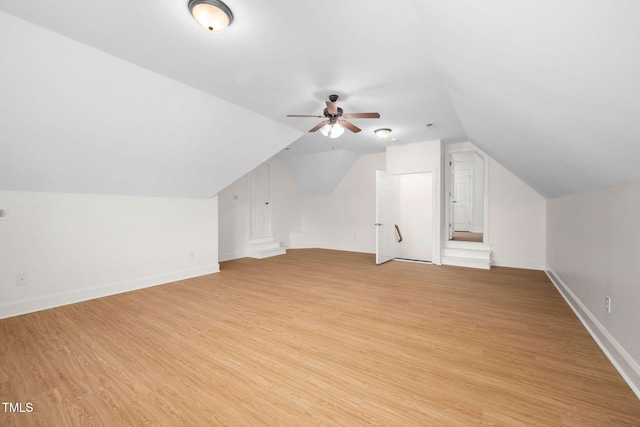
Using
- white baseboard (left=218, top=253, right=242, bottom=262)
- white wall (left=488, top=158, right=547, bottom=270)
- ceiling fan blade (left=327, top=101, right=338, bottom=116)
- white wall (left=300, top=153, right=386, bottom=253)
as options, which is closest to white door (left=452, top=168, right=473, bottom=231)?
white wall (left=488, top=158, right=547, bottom=270)

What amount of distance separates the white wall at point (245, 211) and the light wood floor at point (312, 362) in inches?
113

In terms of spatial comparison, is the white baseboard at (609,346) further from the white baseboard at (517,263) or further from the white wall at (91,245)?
the white wall at (91,245)

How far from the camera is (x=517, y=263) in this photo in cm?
569

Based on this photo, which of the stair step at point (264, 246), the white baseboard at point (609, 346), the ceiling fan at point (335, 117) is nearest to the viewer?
the white baseboard at point (609, 346)

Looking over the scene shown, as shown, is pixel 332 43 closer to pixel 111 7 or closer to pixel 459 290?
pixel 111 7

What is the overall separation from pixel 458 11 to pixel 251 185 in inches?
249

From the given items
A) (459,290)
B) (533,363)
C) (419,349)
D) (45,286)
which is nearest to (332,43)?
(419,349)

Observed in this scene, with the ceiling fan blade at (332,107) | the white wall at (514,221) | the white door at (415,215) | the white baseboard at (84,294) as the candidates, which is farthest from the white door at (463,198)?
the white baseboard at (84,294)

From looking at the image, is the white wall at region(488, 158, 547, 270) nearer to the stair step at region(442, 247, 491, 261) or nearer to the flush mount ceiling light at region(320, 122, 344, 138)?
the stair step at region(442, 247, 491, 261)

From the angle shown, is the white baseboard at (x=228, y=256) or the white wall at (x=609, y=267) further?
the white baseboard at (x=228, y=256)

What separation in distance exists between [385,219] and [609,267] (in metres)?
4.12

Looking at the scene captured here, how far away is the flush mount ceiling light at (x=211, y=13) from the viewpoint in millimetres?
1902

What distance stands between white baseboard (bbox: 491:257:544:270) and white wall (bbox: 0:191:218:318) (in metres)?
6.15

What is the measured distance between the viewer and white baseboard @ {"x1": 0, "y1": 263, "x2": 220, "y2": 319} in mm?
3229
